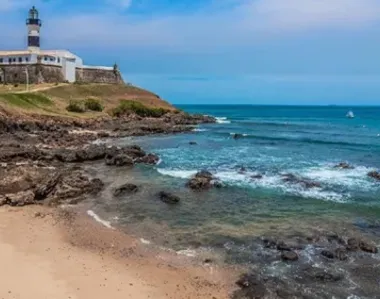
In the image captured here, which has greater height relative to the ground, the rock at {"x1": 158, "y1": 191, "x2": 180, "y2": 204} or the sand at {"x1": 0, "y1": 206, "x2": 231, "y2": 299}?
the rock at {"x1": 158, "y1": 191, "x2": 180, "y2": 204}

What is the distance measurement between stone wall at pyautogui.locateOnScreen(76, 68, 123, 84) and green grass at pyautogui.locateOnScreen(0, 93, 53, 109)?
2994cm

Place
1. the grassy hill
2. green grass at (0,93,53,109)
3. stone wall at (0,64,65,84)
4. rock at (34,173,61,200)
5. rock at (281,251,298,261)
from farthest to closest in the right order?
stone wall at (0,64,65,84)
the grassy hill
green grass at (0,93,53,109)
rock at (34,173,61,200)
rock at (281,251,298,261)

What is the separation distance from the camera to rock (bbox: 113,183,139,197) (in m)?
30.3

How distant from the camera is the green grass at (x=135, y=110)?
84.9m

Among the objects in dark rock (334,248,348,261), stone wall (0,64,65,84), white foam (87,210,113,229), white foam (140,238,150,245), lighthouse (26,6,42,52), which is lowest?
white foam (140,238,150,245)

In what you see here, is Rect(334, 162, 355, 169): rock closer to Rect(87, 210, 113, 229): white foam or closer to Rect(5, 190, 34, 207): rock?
Rect(87, 210, 113, 229): white foam

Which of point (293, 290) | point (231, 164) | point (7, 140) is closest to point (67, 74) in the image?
point (7, 140)

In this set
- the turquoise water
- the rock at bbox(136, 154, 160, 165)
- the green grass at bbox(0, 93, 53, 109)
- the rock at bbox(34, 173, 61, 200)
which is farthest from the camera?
the green grass at bbox(0, 93, 53, 109)

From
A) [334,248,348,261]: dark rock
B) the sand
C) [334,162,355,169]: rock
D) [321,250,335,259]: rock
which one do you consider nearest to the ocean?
[334,162,355,169]: rock

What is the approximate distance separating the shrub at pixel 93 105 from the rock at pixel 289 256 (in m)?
64.1

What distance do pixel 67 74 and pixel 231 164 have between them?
212 ft

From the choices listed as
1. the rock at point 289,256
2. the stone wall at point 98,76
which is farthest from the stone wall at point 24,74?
the rock at point 289,256

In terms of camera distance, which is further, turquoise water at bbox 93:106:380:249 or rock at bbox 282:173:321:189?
rock at bbox 282:173:321:189

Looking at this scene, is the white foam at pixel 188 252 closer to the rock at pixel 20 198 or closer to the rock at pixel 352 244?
the rock at pixel 352 244
